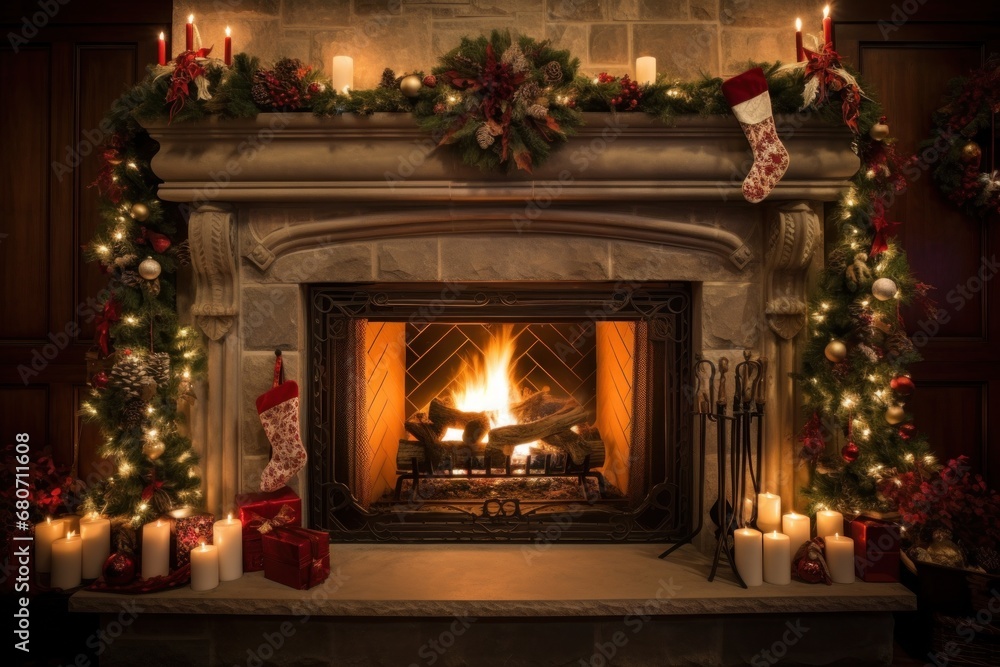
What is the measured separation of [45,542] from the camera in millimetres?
2543

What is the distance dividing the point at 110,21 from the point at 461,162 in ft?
6.13

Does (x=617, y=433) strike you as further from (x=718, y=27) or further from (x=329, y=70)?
(x=329, y=70)

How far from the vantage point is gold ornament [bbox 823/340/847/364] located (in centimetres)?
248

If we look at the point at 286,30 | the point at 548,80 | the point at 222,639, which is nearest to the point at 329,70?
the point at 286,30

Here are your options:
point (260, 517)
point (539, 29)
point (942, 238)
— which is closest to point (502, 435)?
point (260, 517)

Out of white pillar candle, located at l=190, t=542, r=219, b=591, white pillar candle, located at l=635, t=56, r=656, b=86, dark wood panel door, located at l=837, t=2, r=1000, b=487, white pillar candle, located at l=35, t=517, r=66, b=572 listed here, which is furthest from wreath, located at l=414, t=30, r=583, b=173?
white pillar candle, located at l=35, t=517, r=66, b=572

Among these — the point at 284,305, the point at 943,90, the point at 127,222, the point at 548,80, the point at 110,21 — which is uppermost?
the point at 110,21

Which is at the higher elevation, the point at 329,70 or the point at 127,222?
the point at 329,70

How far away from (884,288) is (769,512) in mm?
924

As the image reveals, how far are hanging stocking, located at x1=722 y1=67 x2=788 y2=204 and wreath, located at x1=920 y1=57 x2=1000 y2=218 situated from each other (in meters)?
1.02

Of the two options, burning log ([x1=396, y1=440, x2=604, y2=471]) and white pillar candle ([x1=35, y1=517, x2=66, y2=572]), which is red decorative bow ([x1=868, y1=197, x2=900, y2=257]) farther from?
white pillar candle ([x1=35, y1=517, x2=66, y2=572])

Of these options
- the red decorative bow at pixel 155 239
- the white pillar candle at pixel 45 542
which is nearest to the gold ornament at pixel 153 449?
the white pillar candle at pixel 45 542

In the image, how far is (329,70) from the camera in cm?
270

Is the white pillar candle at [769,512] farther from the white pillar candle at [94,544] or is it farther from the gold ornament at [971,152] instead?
the white pillar candle at [94,544]
